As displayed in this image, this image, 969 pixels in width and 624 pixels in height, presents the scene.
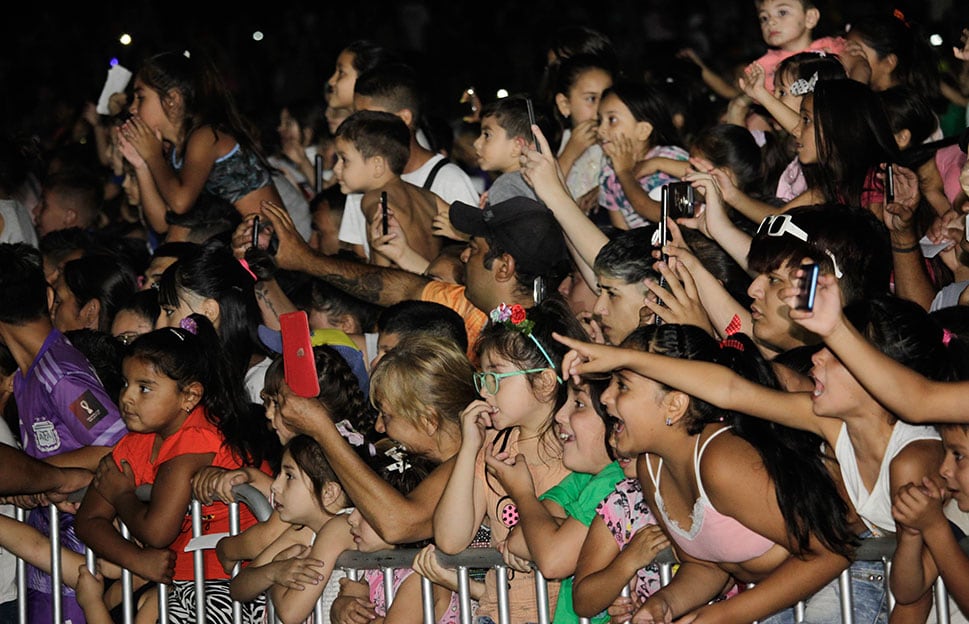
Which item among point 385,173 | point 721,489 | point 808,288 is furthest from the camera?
point 385,173

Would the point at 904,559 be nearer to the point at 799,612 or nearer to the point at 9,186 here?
the point at 799,612

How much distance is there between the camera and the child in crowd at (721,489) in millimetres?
3471

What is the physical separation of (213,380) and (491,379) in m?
1.29

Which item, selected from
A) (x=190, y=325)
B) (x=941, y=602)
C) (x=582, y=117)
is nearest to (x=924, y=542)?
(x=941, y=602)

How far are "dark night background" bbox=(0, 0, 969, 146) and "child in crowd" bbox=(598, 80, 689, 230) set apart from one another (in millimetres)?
6216

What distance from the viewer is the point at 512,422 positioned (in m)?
4.35

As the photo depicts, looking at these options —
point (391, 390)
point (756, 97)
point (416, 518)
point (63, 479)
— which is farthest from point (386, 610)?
point (756, 97)

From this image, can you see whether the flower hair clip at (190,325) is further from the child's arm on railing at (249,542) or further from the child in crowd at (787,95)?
the child in crowd at (787,95)

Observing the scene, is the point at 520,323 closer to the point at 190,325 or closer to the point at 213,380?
the point at 213,380

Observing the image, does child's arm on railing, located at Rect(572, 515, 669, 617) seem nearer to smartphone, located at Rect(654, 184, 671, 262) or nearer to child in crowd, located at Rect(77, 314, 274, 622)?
smartphone, located at Rect(654, 184, 671, 262)

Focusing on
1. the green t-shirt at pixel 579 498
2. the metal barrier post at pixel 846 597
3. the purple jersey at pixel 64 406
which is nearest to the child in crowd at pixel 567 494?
the green t-shirt at pixel 579 498

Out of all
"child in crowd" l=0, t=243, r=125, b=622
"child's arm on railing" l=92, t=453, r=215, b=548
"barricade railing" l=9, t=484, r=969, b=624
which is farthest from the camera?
"child in crowd" l=0, t=243, r=125, b=622

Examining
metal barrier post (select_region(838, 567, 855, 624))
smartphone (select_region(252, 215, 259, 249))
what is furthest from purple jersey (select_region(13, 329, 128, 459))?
metal barrier post (select_region(838, 567, 855, 624))

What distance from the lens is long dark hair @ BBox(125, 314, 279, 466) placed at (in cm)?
507
